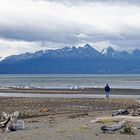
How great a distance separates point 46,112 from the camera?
127 feet

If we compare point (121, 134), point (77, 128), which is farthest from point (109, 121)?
point (121, 134)

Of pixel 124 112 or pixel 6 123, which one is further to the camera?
pixel 124 112

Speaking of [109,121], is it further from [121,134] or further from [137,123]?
[121,134]

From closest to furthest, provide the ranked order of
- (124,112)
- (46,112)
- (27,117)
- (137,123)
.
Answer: (137,123) → (124,112) → (27,117) → (46,112)

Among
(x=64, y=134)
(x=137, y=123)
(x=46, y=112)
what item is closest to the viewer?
(x=64, y=134)

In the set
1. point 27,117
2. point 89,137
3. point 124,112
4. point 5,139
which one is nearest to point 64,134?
point 89,137

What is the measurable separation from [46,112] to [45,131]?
15.5m

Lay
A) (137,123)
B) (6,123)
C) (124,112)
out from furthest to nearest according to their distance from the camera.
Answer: (124,112)
(137,123)
(6,123)

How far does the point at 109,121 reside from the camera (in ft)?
88.6

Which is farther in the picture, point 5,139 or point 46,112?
point 46,112

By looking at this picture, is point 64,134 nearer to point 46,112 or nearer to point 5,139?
point 5,139

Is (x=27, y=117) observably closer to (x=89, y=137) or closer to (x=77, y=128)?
(x=77, y=128)

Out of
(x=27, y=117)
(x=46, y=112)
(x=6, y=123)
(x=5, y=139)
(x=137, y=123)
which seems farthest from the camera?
(x=46, y=112)

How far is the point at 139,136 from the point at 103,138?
67.6 inches
